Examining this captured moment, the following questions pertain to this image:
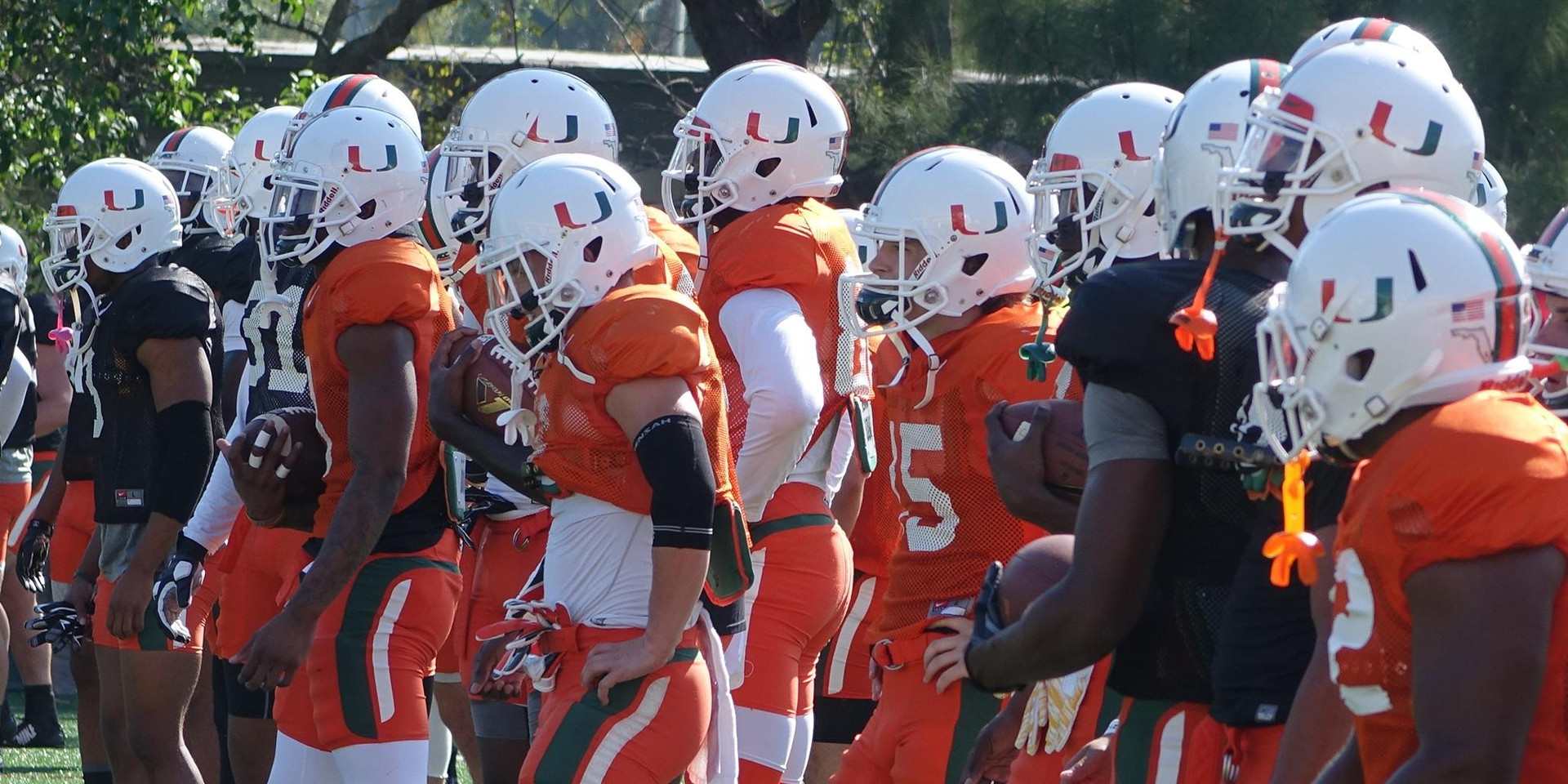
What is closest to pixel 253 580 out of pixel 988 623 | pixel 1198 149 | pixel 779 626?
pixel 779 626

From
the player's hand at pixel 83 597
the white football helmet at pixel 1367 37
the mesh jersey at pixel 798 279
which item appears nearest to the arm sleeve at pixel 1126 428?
the white football helmet at pixel 1367 37

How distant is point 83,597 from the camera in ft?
17.3

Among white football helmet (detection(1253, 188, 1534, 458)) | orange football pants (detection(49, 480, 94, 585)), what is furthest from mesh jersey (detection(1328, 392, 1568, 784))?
orange football pants (detection(49, 480, 94, 585))

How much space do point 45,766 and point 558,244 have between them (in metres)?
4.76

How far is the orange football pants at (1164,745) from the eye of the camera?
2.57m

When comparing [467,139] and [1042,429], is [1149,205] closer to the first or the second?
[1042,429]

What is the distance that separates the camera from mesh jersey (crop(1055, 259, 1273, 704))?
2.43 metres

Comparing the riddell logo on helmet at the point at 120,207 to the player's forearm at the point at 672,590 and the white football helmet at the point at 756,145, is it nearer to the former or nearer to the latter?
the white football helmet at the point at 756,145

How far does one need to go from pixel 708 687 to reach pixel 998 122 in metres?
6.41

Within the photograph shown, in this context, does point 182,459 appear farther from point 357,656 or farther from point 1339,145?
point 1339,145

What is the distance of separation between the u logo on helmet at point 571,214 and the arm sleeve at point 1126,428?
1326 mm

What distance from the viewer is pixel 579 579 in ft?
11.3

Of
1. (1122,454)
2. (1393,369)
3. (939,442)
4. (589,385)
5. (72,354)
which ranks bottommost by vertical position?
(72,354)

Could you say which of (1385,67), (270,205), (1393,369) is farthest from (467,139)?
(1393,369)
